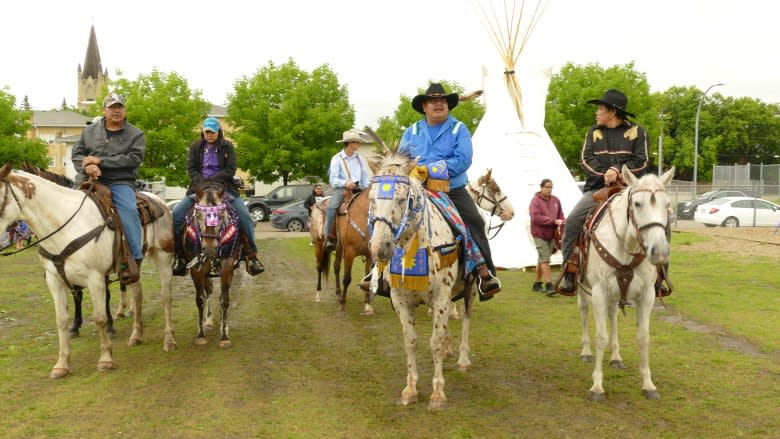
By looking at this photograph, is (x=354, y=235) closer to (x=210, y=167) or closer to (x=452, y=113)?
(x=210, y=167)

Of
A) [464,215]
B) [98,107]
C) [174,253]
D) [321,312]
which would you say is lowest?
[321,312]

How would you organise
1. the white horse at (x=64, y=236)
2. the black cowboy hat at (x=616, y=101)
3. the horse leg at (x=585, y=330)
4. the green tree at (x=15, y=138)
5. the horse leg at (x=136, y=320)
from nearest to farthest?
1. the white horse at (x=64, y=236)
2. the black cowboy hat at (x=616, y=101)
3. the horse leg at (x=585, y=330)
4. the horse leg at (x=136, y=320)
5. the green tree at (x=15, y=138)

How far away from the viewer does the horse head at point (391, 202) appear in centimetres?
522

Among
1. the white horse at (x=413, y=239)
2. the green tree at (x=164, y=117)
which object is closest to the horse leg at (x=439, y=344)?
the white horse at (x=413, y=239)

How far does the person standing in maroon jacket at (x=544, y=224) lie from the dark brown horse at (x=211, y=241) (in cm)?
652

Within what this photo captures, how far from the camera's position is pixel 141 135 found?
8.30 metres

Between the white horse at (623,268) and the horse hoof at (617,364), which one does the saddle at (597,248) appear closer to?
the white horse at (623,268)

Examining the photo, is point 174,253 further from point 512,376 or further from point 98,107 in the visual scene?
point 98,107

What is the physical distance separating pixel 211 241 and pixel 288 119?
1621 inches

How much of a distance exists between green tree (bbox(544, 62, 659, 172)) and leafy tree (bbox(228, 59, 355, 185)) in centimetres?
1580

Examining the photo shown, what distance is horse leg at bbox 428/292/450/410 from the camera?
5.94m

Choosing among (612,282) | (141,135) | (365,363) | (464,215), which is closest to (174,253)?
(141,135)

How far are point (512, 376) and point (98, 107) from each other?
2134 inches

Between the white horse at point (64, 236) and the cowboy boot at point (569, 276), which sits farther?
the cowboy boot at point (569, 276)
